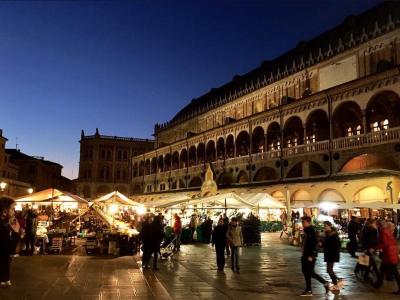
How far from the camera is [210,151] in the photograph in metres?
49.6

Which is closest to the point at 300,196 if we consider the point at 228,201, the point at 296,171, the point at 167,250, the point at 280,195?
the point at 280,195

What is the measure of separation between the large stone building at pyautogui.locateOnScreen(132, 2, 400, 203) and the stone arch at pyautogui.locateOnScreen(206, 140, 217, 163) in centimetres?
12

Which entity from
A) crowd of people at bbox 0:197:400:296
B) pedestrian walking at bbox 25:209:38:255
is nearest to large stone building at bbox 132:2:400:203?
crowd of people at bbox 0:197:400:296

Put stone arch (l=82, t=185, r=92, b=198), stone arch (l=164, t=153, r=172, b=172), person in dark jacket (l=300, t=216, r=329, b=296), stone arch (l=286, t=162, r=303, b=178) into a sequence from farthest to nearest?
stone arch (l=82, t=185, r=92, b=198), stone arch (l=164, t=153, r=172, b=172), stone arch (l=286, t=162, r=303, b=178), person in dark jacket (l=300, t=216, r=329, b=296)

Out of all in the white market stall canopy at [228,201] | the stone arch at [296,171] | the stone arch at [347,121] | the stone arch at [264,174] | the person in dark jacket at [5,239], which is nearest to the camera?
the person in dark jacket at [5,239]

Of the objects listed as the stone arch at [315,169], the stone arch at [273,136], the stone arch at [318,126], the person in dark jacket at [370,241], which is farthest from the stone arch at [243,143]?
the person in dark jacket at [370,241]

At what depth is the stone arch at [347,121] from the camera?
32.2 metres

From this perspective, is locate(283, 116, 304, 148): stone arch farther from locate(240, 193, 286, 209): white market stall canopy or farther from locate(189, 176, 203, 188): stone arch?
locate(189, 176, 203, 188): stone arch

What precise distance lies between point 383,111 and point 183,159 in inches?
1185

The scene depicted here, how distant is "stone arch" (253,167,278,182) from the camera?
38.6m

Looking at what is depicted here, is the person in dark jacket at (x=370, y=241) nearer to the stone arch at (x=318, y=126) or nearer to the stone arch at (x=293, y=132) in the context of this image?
the stone arch at (x=318, y=126)

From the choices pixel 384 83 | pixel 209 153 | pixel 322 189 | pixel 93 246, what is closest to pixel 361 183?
pixel 322 189

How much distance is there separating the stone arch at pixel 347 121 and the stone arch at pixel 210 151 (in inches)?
659

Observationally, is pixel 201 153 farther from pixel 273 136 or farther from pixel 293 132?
pixel 293 132
